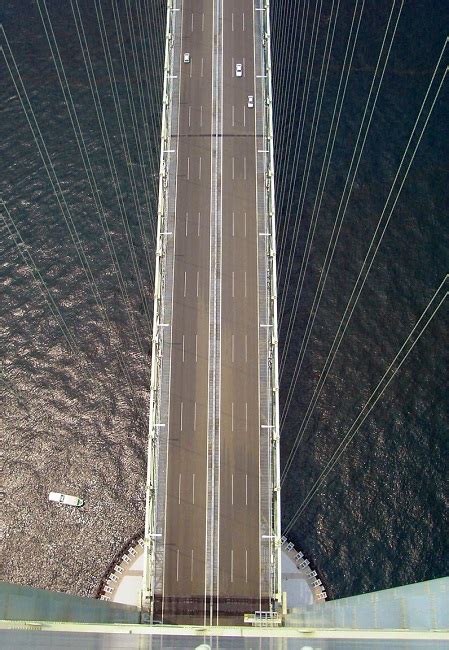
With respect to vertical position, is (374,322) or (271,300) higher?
(374,322)

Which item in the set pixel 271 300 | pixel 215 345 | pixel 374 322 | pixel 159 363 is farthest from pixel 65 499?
pixel 374 322

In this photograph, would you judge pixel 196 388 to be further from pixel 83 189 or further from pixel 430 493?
pixel 83 189

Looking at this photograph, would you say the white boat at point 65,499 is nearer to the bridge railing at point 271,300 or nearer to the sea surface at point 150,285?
the sea surface at point 150,285

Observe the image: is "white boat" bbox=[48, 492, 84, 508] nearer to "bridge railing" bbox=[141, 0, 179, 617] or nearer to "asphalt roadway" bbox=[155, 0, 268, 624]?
"bridge railing" bbox=[141, 0, 179, 617]

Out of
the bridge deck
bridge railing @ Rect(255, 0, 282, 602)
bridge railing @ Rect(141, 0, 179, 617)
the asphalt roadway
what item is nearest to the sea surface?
bridge railing @ Rect(255, 0, 282, 602)

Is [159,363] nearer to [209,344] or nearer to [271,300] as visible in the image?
[209,344]

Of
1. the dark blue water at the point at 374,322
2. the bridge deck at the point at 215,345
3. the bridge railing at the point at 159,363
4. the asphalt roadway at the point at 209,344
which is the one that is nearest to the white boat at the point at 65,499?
the bridge railing at the point at 159,363
